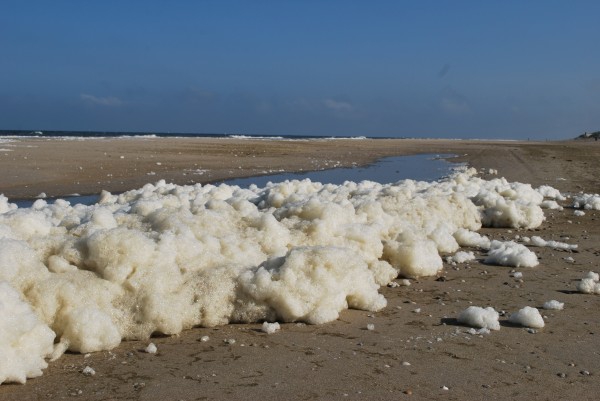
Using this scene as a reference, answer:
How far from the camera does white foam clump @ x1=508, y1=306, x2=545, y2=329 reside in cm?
441

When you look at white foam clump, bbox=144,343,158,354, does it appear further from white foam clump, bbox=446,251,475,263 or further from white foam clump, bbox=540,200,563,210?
white foam clump, bbox=540,200,563,210

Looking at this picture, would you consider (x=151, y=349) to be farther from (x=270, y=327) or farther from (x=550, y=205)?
(x=550, y=205)

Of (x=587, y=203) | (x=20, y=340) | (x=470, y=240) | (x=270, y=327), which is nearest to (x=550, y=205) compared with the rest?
(x=587, y=203)

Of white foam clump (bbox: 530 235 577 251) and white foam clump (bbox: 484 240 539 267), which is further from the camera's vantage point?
white foam clump (bbox: 530 235 577 251)

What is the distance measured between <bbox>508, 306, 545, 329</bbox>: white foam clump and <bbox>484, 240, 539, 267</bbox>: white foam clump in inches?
74.3

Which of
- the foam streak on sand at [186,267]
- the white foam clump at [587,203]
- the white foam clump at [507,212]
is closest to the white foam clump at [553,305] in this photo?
the foam streak on sand at [186,267]

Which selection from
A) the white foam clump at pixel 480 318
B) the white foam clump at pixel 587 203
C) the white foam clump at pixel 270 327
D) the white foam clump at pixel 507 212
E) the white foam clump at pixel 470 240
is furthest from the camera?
the white foam clump at pixel 587 203

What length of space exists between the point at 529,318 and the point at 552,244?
334 centimetres

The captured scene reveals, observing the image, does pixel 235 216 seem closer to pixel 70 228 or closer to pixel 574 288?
pixel 70 228

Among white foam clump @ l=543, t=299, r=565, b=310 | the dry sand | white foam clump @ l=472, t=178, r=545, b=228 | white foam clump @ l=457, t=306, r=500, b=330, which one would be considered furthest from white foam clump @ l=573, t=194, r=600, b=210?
white foam clump @ l=457, t=306, r=500, b=330

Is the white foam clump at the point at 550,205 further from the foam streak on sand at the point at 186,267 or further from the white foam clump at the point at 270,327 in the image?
the white foam clump at the point at 270,327

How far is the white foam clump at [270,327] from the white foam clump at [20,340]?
1.29 meters

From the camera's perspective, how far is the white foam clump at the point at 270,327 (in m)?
4.20

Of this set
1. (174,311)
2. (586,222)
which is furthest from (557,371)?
(586,222)
